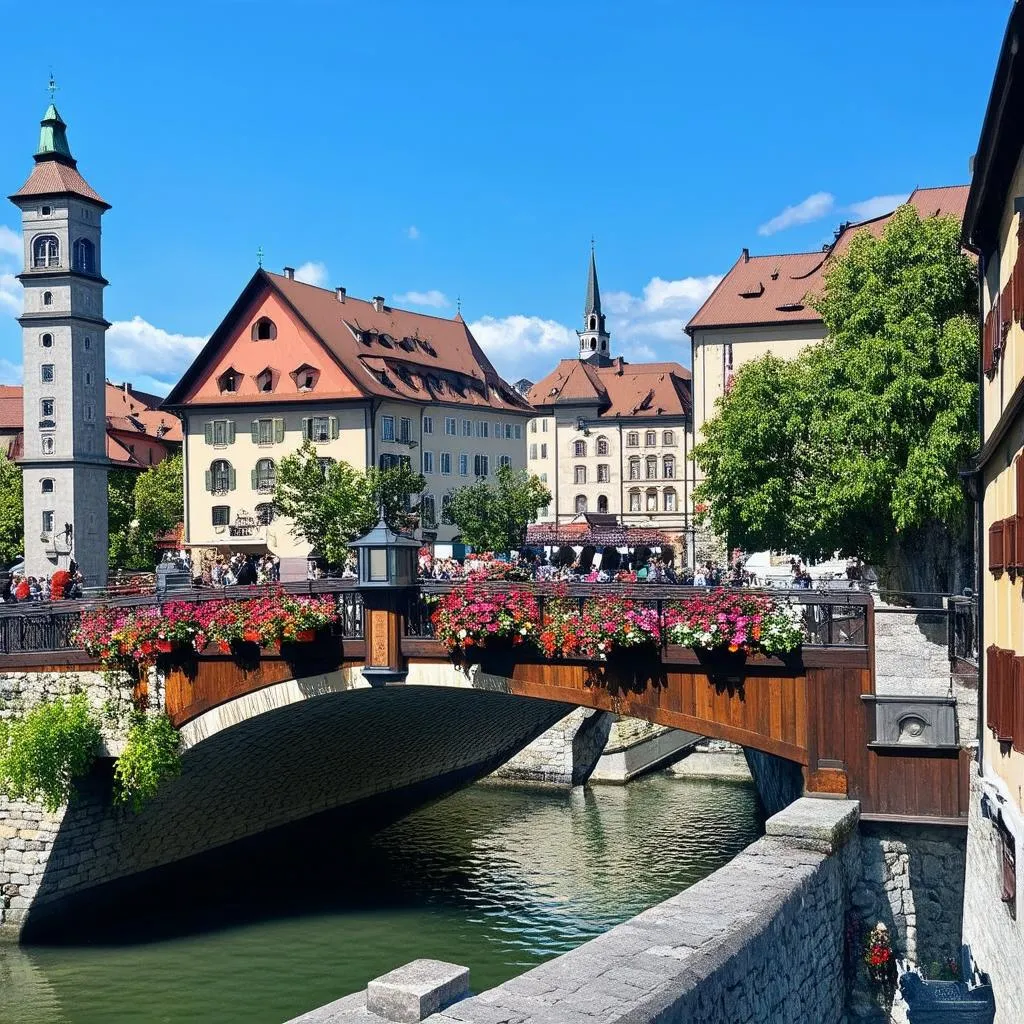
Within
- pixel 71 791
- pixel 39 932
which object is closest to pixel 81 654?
pixel 71 791

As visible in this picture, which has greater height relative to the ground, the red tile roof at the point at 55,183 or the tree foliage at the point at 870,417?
the red tile roof at the point at 55,183

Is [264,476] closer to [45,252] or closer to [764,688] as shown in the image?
[45,252]

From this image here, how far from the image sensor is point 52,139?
6438cm

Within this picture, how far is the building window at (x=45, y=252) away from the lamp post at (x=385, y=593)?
4854cm

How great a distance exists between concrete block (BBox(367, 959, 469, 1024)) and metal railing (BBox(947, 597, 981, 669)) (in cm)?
891

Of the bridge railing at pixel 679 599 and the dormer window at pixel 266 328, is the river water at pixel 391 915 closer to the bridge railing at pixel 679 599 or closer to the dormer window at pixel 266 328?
the bridge railing at pixel 679 599

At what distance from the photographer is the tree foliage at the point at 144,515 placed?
256 feet

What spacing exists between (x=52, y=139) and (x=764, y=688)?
57.7m

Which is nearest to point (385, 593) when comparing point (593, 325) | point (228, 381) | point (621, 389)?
point (228, 381)

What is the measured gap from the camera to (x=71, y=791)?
73.5ft

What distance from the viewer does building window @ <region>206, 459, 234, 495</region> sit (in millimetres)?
62562

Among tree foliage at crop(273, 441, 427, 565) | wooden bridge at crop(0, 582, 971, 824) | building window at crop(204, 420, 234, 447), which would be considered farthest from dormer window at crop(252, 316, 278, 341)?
wooden bridge at crop(0, 582, 971, 824)

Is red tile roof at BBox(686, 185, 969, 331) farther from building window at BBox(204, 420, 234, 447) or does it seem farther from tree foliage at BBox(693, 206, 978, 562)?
tree foliage at BBox(693, 206, 978, 562)

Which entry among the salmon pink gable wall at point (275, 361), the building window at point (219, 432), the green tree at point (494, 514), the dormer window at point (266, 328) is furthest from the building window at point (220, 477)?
Answer: the green tree at point (494, 514)
